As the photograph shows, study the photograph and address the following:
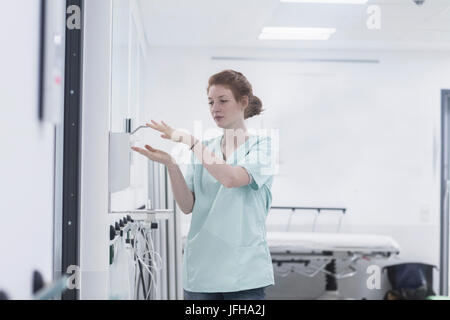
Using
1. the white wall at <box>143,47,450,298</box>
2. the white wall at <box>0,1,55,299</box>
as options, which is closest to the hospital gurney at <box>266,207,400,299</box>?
the white wall at <box>143,47,450,298</box>

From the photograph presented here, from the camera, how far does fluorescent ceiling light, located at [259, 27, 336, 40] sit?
5.30 ft

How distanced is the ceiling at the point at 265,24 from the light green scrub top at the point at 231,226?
0.43 m

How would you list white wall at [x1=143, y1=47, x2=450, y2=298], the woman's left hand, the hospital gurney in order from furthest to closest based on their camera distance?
the hospital gurney < white wall at [x1=143, y1=47, x2=450, y2=298] < the woman's left hand

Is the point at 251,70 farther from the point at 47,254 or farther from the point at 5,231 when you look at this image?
the point at 5,231

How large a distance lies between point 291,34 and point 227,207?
646 mm

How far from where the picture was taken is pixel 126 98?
60.6 inches

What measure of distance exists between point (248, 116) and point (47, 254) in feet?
2.06

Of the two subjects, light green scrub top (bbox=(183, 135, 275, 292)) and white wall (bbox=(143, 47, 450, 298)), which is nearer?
light green scrub top (bbox=(183, 135, 275, 292))

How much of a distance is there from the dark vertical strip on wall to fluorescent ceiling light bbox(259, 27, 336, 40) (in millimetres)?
644

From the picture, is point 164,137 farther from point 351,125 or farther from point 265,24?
point 351,125

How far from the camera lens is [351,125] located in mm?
1785

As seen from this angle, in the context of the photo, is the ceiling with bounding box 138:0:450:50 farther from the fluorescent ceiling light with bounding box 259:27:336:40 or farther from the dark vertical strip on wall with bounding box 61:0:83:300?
the dark vertical strip on wall with bounding box 61:0:83:300

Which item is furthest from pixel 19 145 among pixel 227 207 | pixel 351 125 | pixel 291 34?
pixel 351 125

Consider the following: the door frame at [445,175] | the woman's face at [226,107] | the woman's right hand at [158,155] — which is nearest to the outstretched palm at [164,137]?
the woman's right hand at [158,155]
